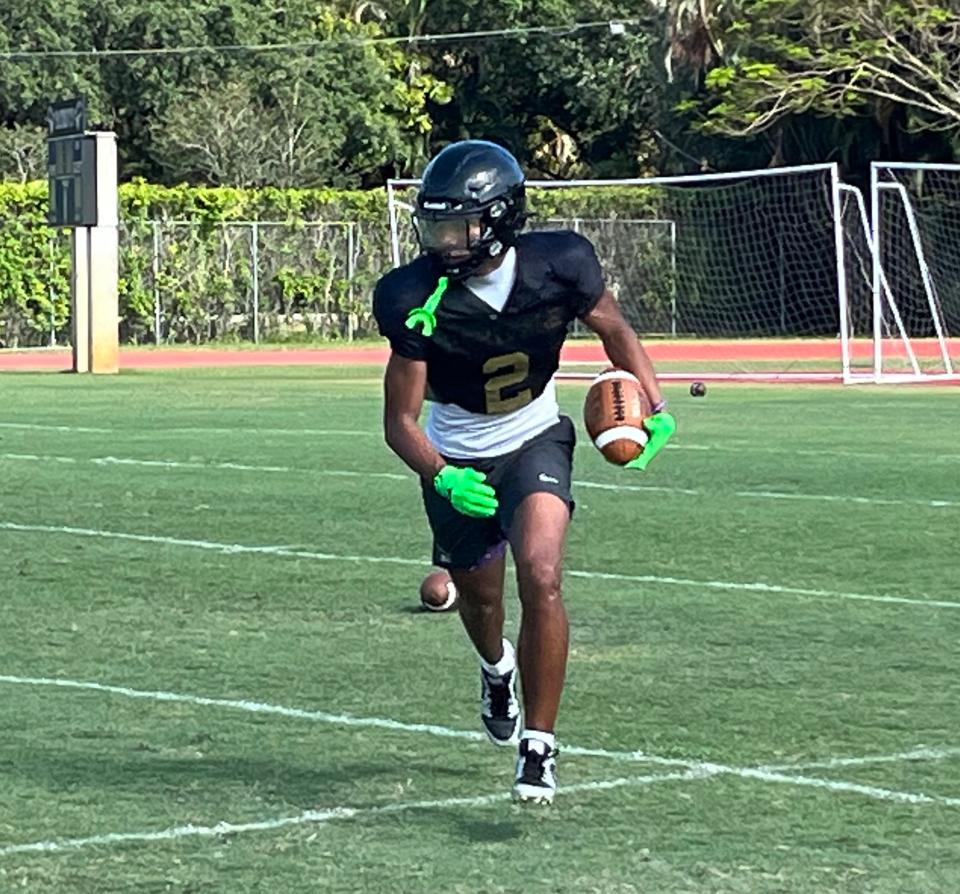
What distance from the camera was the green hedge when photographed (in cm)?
4131

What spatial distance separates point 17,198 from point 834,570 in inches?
1245

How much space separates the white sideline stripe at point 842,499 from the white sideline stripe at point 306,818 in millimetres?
7713

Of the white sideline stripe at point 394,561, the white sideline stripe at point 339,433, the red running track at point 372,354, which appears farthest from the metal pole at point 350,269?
the white sideline stripe at point 394,561

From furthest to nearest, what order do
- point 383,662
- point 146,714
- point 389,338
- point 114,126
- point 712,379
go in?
point 114,126, point 712,379, point 383,662, point 146,714, point 389,338

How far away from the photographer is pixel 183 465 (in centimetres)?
1717

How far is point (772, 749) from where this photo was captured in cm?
729

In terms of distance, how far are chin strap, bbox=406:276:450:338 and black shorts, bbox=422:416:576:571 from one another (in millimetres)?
455

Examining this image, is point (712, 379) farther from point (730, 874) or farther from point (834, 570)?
point (730, 874)

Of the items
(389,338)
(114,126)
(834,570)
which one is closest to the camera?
(389,338)

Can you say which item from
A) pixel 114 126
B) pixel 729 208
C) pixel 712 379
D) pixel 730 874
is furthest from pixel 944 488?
pixel 114 126

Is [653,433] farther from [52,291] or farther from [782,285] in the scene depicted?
[52,291]

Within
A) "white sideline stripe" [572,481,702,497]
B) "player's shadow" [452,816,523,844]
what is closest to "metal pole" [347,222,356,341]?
"white sideline stripe" [572,481,702,497]

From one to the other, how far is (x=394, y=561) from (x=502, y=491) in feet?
17.1

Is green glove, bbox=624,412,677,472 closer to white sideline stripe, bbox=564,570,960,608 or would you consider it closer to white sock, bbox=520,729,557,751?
white sock, bbox=520,729,557,751
